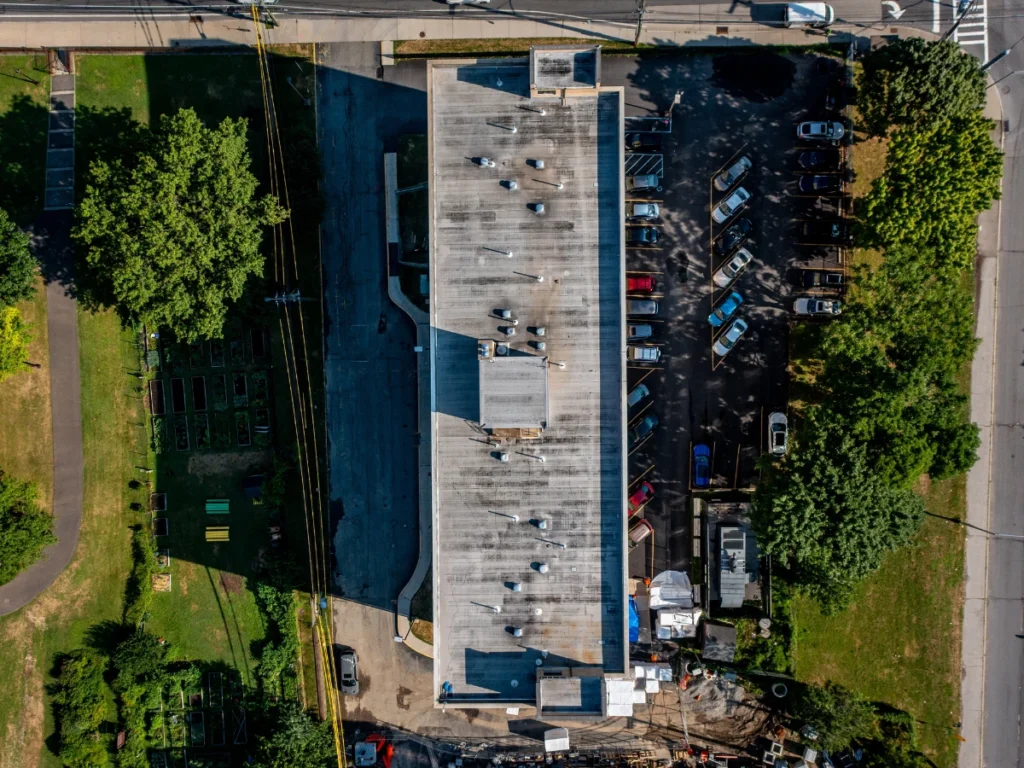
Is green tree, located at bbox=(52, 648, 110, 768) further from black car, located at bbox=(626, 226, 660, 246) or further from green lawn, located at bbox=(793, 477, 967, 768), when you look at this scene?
green lawn, located at bbox=(793, 477, 967, 768)

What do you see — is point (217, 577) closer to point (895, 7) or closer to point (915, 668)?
point (915, 668)

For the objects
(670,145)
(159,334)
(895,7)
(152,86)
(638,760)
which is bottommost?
(638,760)

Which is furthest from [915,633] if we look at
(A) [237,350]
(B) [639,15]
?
(A) [237,350]

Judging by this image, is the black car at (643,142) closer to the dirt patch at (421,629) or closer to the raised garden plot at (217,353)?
the raised garden plot at (217,353)

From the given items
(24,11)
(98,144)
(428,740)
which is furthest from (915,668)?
(24,11)

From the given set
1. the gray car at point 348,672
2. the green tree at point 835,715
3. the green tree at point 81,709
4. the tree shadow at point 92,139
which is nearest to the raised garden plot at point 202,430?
the tree shadow at point 92,139

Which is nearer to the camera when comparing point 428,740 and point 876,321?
point 876,321
